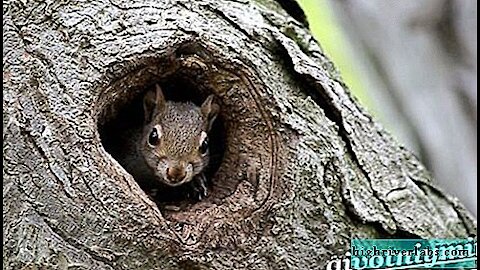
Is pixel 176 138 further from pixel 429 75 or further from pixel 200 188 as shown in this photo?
pixel 429 75

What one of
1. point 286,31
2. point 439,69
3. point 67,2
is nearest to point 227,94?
point 286,31

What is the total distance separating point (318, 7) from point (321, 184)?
1.45m

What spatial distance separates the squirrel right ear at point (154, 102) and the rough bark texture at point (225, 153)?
0.17 feet

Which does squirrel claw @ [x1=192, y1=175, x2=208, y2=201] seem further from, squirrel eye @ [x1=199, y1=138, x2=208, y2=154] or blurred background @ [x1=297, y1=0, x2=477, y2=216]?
blurred background @ [x1=297, y1=0, x2=477, y2=216]

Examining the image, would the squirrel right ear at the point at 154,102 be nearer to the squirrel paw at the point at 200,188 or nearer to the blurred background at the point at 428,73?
the squirrel paw at the point at 200,188

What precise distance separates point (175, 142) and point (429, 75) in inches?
34.4

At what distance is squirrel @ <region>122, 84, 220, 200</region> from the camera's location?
152cm

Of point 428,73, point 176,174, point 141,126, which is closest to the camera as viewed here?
point 176,174

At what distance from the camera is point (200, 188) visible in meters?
1.54

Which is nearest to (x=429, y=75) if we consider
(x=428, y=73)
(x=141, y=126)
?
(x=428, y=73)

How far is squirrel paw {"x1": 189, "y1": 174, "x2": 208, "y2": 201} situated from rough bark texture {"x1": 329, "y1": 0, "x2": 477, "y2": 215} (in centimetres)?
77

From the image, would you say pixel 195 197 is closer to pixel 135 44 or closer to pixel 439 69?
pixel 135 44

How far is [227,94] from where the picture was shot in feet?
4.59

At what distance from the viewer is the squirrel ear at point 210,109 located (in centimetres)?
148
